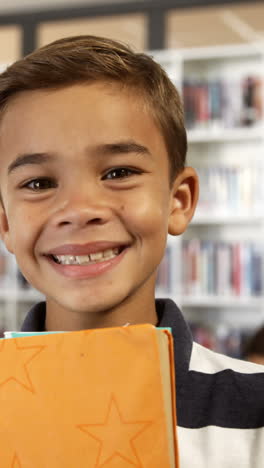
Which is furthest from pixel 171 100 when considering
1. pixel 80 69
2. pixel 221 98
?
pixel 221 98

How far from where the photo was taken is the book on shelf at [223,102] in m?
3.87

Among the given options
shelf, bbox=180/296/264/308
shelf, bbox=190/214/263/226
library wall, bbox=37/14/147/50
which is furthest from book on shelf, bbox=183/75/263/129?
shelf, bbox=180/296/264/308

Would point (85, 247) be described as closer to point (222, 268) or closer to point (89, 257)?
point (89, 257)

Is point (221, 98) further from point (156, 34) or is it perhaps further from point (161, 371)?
point (161, 371)

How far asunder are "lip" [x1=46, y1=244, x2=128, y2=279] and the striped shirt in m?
0.15

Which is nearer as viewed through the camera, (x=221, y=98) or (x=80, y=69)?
(x=80, y=69)

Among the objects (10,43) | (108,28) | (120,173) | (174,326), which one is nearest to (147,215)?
(120,173)

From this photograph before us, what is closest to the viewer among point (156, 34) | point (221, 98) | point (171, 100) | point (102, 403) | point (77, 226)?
point (102, 403)

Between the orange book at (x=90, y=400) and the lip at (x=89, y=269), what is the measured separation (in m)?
0.20

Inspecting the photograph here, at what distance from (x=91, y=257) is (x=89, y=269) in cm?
2

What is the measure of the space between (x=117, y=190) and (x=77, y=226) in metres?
0.06

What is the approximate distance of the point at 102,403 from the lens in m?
0.56

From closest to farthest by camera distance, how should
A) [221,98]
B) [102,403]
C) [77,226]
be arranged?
1. [102,403]
2. [77,226]
3. [221,98]

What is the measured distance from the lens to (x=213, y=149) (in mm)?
4207
